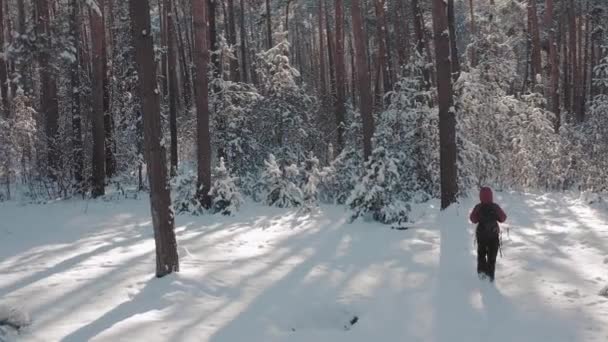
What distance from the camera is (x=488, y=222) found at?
691 cm

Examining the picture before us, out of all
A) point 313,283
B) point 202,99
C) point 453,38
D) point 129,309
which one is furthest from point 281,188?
point 129,309

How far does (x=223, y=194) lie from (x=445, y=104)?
Answer: 545cm

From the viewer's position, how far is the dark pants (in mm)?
6902

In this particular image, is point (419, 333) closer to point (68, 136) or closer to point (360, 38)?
point (360, 38)

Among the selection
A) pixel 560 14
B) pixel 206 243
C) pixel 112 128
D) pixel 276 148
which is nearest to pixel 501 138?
pixel 276 148

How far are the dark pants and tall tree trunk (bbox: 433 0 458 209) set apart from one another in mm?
4556

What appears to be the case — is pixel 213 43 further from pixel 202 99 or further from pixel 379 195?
pixel 379 195

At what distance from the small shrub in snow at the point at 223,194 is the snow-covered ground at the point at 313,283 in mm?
1632

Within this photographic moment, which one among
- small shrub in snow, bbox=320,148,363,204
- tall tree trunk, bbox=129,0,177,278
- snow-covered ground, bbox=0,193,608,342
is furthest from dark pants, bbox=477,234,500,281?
small shrub in snow, bbox=320,148,363,204

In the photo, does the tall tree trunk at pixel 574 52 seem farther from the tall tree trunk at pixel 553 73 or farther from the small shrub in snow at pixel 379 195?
the small shrub in snow at pixel 379 195

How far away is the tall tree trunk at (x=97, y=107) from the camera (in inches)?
572

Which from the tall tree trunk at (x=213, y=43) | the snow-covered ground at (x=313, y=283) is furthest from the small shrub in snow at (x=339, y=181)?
the tall tree trunk at (x=213, y=43)

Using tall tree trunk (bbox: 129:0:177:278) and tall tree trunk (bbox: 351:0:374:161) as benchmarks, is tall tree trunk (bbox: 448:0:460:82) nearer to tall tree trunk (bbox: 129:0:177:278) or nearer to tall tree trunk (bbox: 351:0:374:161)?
tall tree trunk (bbox: 351:0:374:161)

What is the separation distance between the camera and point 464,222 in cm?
1063
